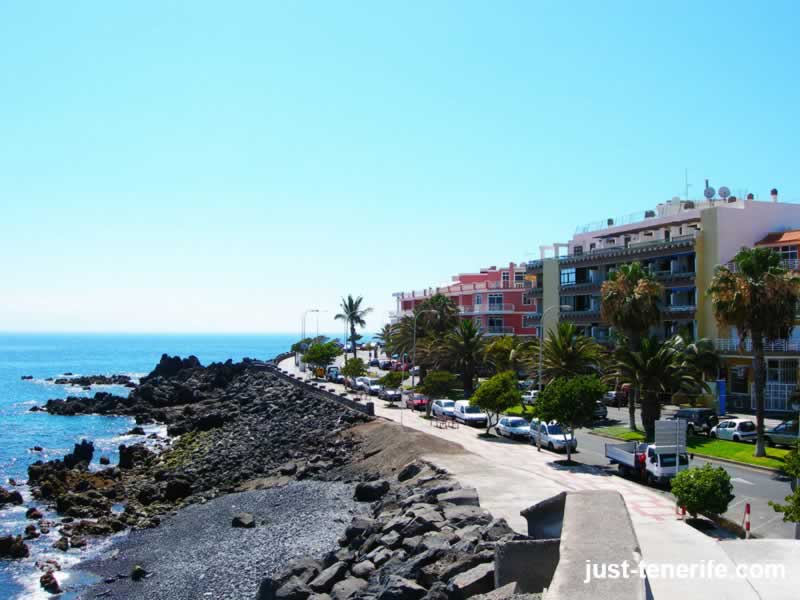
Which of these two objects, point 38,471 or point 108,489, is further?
point 38,471

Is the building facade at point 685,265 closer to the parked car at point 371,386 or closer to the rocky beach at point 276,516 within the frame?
the parked car at point 371,386

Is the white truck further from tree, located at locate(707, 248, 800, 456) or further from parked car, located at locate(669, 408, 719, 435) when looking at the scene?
parked car, located at locate(669, 408, 719, 435)

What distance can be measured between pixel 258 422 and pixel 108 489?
79.7ft

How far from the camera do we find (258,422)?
67125 millimetres

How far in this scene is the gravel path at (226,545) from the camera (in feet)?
84.0

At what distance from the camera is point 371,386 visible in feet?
233

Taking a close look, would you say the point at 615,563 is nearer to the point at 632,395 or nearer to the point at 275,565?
the point at 275,565

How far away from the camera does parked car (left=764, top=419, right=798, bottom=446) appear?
1476 inches

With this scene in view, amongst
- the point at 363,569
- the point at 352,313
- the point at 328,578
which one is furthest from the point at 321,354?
the point at 328,578

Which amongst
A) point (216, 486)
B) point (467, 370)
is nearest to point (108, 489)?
point (216, 486)

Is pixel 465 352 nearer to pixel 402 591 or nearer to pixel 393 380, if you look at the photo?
pixel 393 380

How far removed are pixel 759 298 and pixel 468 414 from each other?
2132 centimetres

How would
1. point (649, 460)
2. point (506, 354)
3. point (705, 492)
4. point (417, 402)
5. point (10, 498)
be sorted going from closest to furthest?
point (705, 492) < point (649, 460) < point (10, 498) < point (417, 402) < point (506, 354)

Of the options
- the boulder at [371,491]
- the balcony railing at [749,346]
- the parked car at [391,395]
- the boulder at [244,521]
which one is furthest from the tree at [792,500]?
the parked car at [391,395]
